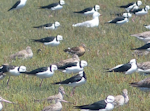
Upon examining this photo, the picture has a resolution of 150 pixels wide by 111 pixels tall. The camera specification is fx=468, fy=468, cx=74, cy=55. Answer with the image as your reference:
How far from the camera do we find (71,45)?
54.9ft

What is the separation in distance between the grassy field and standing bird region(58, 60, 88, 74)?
16 centimetres

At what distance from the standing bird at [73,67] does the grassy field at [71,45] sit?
0.16 metres

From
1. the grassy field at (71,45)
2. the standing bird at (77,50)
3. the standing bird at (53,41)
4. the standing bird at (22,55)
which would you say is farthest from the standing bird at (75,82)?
the standing bird at (53,41)

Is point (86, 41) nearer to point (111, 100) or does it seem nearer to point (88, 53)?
point (88, 53)

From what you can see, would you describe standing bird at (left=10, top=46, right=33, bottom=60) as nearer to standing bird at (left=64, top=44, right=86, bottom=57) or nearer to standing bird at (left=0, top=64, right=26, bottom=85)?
standing bird at (left=64, top=44, right=86, bottom=57)

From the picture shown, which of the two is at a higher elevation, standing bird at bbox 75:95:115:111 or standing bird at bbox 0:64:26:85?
standing bird at bbox 0:64:26:85

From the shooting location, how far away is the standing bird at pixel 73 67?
12242 millimetres

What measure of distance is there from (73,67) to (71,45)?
14.5 feet

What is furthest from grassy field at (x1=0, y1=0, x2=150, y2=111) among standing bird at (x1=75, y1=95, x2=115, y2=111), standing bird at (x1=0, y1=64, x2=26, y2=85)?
standing bird at (x1=75, y1=95, x2=115, y2=111)

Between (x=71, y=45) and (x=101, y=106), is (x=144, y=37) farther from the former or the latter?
(x=101, y=106)

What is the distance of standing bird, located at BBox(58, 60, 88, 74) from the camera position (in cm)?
1224

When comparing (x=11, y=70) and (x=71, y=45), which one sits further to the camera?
(x=71, y=45)

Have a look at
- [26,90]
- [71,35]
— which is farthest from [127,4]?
[26,90]

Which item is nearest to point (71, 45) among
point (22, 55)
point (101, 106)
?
point (22, 55)
